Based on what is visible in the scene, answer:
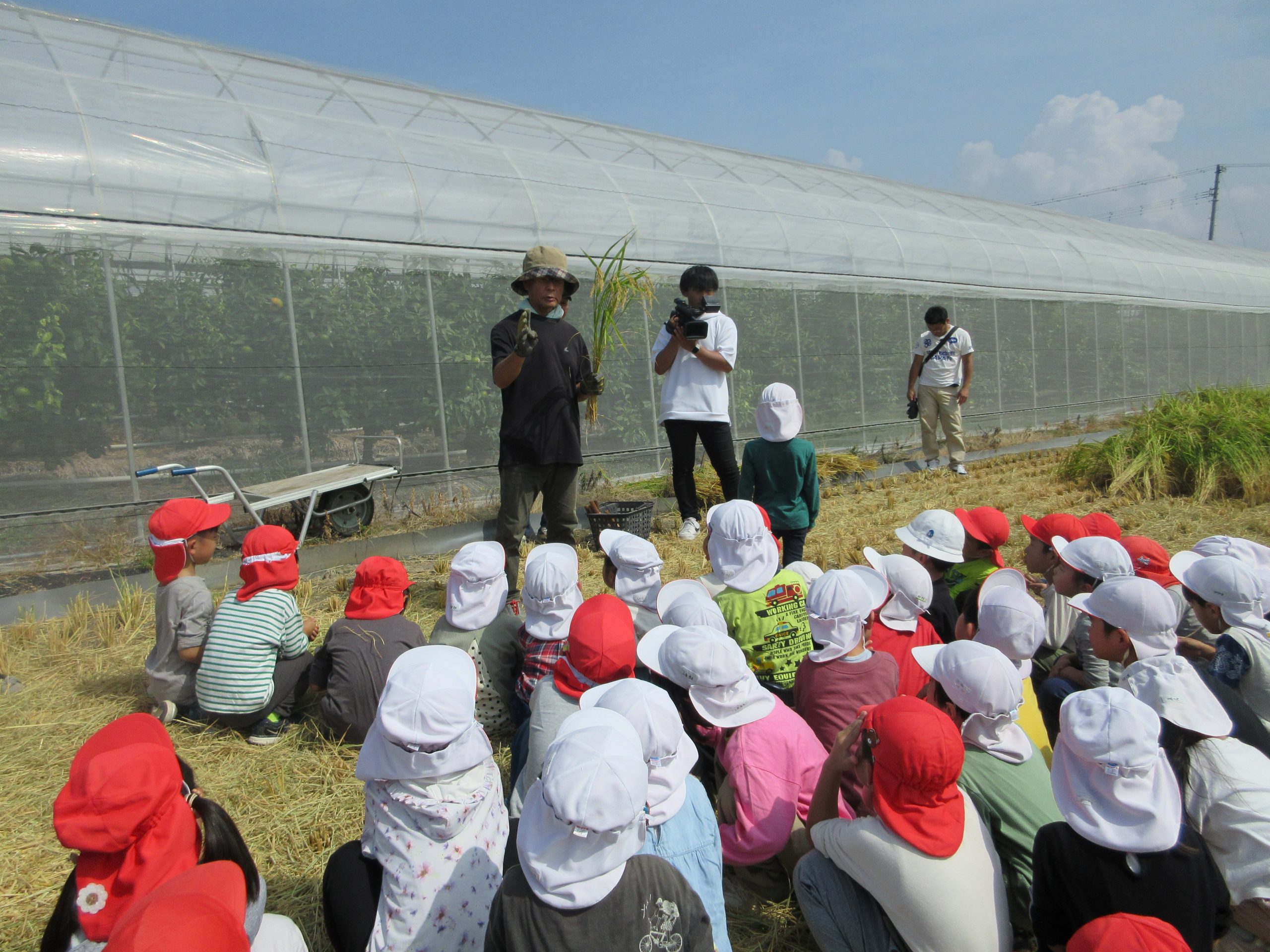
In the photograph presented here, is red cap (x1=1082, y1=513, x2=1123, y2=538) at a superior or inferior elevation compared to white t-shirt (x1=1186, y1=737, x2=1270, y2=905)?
superior

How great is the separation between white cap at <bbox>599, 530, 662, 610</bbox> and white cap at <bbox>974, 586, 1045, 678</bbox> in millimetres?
1304

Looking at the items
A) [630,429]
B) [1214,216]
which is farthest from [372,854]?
[1214,216]

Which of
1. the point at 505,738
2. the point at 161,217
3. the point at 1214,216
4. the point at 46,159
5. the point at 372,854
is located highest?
the point at 1214,216

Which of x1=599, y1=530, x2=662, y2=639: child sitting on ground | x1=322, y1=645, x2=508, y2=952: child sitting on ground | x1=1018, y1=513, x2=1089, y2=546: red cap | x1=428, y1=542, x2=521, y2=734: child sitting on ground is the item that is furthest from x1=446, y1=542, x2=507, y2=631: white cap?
x1=1018, y1=513, x2=1089, y2=546: red cap

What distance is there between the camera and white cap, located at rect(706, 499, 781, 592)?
3.24 metres

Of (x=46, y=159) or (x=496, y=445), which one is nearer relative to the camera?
(x=46, y=159)

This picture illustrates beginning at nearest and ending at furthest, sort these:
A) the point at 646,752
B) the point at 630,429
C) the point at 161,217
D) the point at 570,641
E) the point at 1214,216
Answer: the point at 646,752 → the point at 570,641 → the point at 161,217 → the point at 630,429 → the point at 1214,216

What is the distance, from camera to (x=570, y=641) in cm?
250

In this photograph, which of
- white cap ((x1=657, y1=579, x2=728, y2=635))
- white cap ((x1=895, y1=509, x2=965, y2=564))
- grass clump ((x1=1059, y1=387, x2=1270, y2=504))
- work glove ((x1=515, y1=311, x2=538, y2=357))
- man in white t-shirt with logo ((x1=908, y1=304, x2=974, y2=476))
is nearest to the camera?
white cap ((x1=657, y1=579, x2=728, y2=635))

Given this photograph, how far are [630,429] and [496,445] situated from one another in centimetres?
165

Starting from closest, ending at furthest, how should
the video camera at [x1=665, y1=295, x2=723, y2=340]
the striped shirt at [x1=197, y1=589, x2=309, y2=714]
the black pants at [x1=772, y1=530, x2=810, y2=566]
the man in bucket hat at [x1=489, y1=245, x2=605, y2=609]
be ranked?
1. the striped shirt at [x1=197, y1=589, x2=309, y2=714]
2. the man in bucket hat at [x1=489, y1=245, x2=605, y2=609]
3. the black pants at [x1=772, y1=530, x2=810, y2=566]
4. the video camera at [x1=665, y1=295, x2=723, y2=340]

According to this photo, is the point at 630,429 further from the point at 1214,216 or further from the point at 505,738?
the point at 1214,216

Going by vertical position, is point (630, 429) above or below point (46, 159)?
below

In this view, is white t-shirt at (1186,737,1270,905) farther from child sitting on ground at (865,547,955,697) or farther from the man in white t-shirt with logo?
the man in white t-shirt with logo
